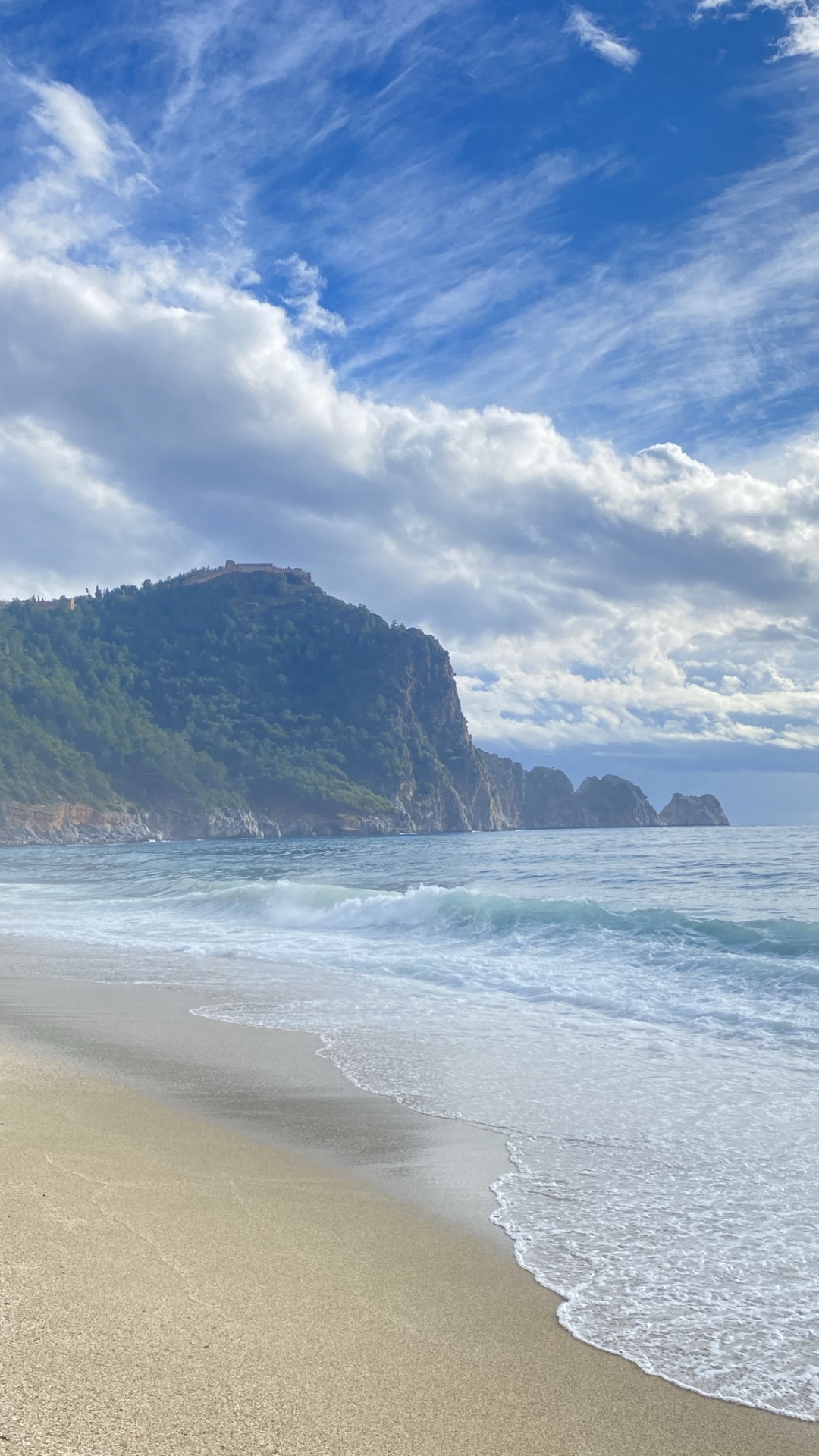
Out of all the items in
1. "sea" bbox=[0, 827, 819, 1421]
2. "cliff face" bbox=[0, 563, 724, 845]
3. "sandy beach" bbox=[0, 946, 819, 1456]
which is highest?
"cliff face" bbox=[0, 563, 724, 845]

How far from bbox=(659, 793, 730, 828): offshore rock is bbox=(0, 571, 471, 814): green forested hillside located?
45111 millimetres

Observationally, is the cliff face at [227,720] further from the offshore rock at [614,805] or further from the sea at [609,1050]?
the sea at [609,1050]

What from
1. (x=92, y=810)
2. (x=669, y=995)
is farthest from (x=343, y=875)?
(x=92, y=810)

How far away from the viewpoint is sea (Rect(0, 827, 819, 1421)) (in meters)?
3.49

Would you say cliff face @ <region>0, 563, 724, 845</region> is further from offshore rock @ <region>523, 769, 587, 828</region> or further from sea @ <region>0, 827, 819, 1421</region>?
sea @ <region>0, 827, 819, 1421</region>

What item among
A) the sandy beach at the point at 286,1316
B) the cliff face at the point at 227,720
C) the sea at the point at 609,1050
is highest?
the cliff face at the point at 227,720

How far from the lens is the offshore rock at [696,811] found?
172 m

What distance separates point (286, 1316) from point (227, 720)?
133169 mm

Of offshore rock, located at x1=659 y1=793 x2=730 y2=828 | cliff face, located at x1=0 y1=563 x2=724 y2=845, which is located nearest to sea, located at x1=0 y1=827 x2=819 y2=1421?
cliff face, located at x1=0 y1=563 x2=724 y2=845

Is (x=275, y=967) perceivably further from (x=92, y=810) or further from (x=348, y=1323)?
(x=92, y=810)

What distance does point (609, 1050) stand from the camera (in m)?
7.86

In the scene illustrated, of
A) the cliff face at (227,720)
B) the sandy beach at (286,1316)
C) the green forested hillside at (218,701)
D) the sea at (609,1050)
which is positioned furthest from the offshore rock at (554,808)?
the sandy beach at (286,1316)

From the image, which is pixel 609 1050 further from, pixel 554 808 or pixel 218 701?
pixel 554 808

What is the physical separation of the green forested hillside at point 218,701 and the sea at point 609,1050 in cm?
9609
